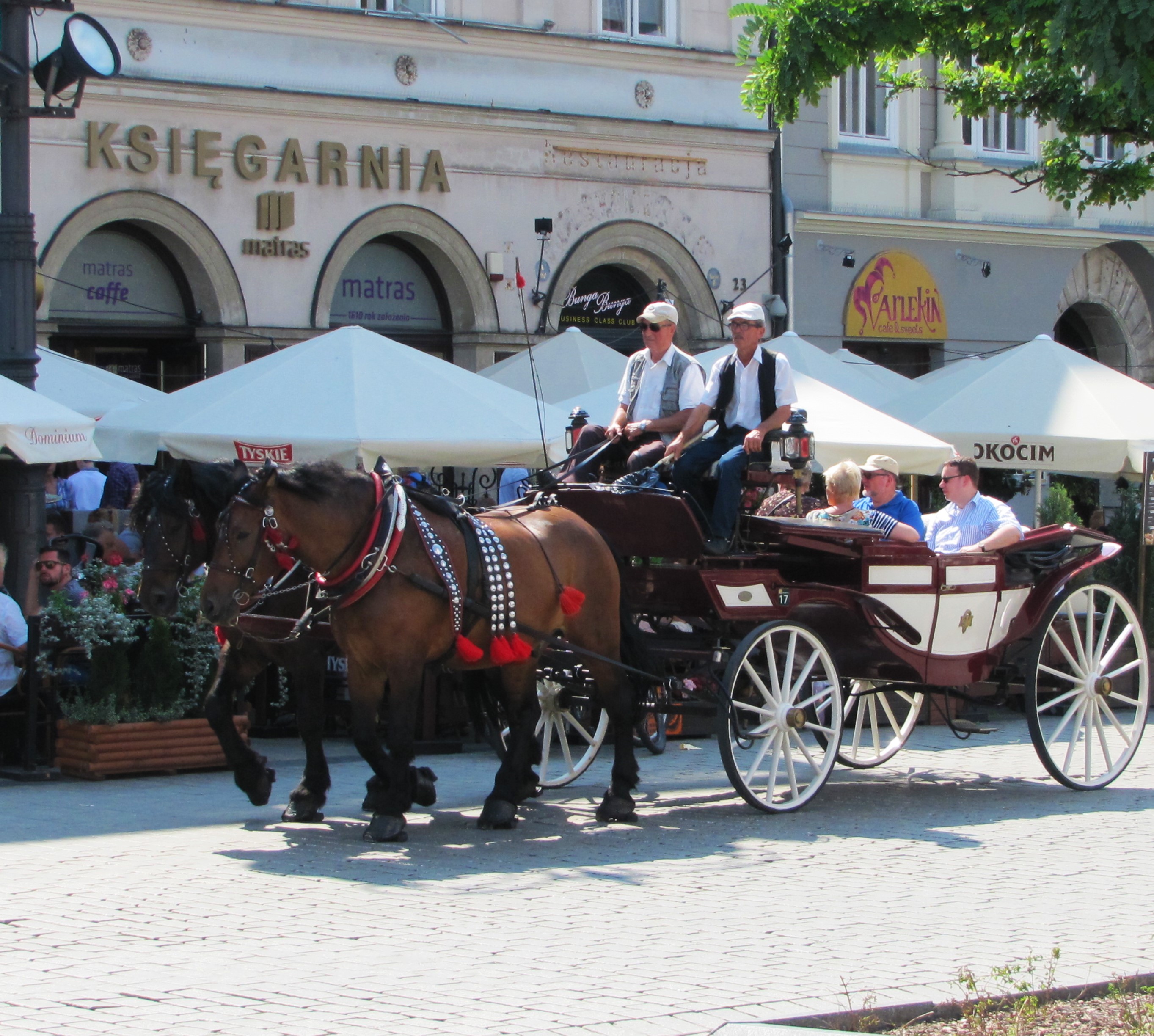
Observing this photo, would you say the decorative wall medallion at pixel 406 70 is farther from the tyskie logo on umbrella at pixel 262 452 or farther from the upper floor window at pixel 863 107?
the tyskie logo on umbrella at pixel 262 452

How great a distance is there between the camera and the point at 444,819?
28.2 ft

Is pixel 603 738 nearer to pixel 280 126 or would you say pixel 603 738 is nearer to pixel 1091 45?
pixel 1091 45

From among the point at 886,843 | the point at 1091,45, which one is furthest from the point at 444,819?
the point at 1091,45

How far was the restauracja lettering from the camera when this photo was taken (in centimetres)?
1709

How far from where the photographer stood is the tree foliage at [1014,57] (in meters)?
9.25

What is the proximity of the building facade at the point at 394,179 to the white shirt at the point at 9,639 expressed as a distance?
7.28 metres

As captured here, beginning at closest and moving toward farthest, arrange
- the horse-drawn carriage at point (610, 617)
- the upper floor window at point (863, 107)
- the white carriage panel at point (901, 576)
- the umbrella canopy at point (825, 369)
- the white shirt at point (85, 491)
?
the horse-drawn carriage at point (610, 617)
the white carriage panel at point (901, 576)
the umbrella canopy at point (825, 369)
the white shirt at point (85, 491)
the upper floor window at point (863, 107)

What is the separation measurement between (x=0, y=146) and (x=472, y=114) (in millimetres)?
9068

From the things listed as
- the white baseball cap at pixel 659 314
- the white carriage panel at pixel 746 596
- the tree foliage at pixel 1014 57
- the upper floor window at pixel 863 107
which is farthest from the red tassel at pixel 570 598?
the upper floor window at pixel 863 107

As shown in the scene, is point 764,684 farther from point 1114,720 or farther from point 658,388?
point 1114,720

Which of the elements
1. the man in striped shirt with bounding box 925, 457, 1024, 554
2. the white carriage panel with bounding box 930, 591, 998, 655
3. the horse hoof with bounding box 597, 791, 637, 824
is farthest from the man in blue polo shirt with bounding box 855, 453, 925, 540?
the horse hoof with bounding box 597, 791, 637, 824

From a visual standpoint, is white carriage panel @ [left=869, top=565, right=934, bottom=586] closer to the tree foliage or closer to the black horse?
the tree foliage

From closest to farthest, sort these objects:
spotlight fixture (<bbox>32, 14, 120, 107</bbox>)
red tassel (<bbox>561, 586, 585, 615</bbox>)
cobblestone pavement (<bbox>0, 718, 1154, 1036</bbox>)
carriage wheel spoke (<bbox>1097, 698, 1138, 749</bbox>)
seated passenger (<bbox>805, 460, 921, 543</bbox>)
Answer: cobblestone pavement (<bbox>0, 718, 1154, 1036</bbox>)
red tassel (<bbox>561, 586, 585, 615</bbox>)
seated passenger (<bbox>805, 460, 921, 543</bbox>)
carriage wheel spoke (<bbox>1097, 698, 1138, 749</bbox>)
spotlight fixture (<bbox>32, 14, 120, 107</bbox>)

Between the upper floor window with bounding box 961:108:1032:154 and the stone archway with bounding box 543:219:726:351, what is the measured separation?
494 centimetres
